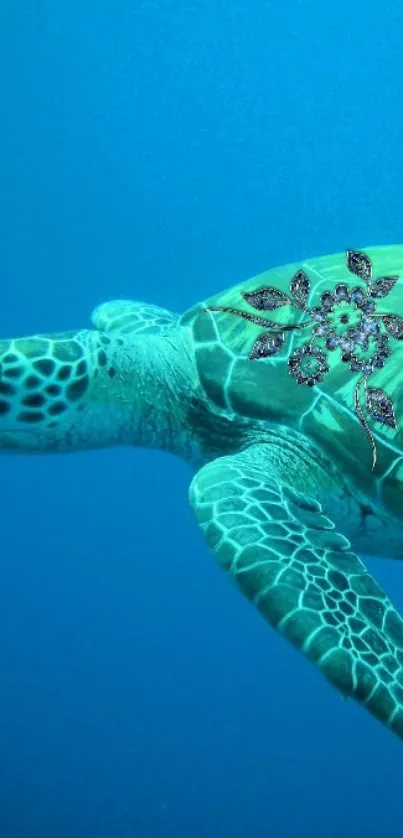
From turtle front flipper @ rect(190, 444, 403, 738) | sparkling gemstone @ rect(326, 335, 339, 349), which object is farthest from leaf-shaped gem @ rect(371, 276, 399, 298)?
turtle front flipper @ rect(190, 444, 403, 738)

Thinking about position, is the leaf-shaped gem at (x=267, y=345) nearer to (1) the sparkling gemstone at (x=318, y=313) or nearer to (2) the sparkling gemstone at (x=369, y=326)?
(1) the sparkling gemstone at (x=318, y=313)

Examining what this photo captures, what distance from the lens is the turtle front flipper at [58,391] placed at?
9.19ft

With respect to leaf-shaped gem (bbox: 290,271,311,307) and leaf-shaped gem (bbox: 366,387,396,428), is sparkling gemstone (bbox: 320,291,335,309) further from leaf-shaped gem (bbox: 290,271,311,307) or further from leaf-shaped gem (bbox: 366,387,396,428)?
leaf-shaped gem (bbox: 366,387,396,428)

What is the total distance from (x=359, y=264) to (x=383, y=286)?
0.49 ft

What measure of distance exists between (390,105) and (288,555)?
11.0 m

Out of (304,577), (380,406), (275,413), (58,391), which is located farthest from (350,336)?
(58,391)

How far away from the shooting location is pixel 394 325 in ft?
8.77

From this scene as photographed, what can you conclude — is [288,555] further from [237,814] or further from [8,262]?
[8,262]

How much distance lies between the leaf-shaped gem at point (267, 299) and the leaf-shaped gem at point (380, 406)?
1.56 ft

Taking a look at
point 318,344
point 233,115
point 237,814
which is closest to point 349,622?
point 318,344

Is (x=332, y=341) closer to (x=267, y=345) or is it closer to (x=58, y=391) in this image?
(x=267, y=345)

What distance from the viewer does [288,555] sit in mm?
2213

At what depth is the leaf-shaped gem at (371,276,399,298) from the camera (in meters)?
2.73

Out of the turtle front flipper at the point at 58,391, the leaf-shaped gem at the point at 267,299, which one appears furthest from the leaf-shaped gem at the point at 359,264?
the turtle front flipper at the point at 58,391
